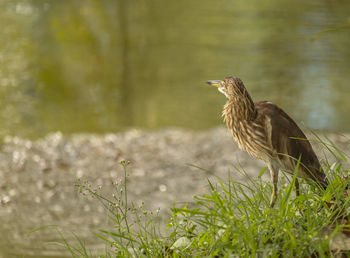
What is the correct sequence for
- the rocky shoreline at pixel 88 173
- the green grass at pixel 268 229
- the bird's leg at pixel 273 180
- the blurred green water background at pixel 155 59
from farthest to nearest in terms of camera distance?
1. the blurred green water background at pixel 155 59
2. the rocky shoreline at pixel 88 173
3. the bird's leg at pixel 273 180
4. the green grass at pixel 268 229

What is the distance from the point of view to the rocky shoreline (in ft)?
15.8

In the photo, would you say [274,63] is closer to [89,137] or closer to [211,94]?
[211,94]

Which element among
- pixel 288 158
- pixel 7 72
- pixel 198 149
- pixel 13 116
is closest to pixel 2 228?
pixel 198 149

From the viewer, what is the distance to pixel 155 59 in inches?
390

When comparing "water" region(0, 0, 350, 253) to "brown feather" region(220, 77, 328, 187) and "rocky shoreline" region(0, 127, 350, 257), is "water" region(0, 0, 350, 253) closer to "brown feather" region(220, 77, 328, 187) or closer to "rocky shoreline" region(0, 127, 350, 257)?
"rocky shoreline" region(0, 127, 350, 257)

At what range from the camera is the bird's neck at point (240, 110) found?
2242 millimetres

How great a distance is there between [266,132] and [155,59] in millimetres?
7784

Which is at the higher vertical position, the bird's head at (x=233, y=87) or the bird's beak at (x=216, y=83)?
the bird's beak at (x=216, y=83)

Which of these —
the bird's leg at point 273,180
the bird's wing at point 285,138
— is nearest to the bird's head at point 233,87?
the bird's wing at point 285,138

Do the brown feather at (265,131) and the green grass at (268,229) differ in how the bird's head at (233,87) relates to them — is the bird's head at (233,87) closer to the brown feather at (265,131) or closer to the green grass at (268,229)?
the brown feather at (265,131)

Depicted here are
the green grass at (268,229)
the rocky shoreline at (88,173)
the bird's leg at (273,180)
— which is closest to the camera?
the green grass at (268,229)

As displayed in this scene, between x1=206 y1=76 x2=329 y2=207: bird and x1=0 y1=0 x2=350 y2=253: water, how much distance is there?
6.33 m

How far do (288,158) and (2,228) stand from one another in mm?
3213

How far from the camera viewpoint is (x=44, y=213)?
5.23 meters
